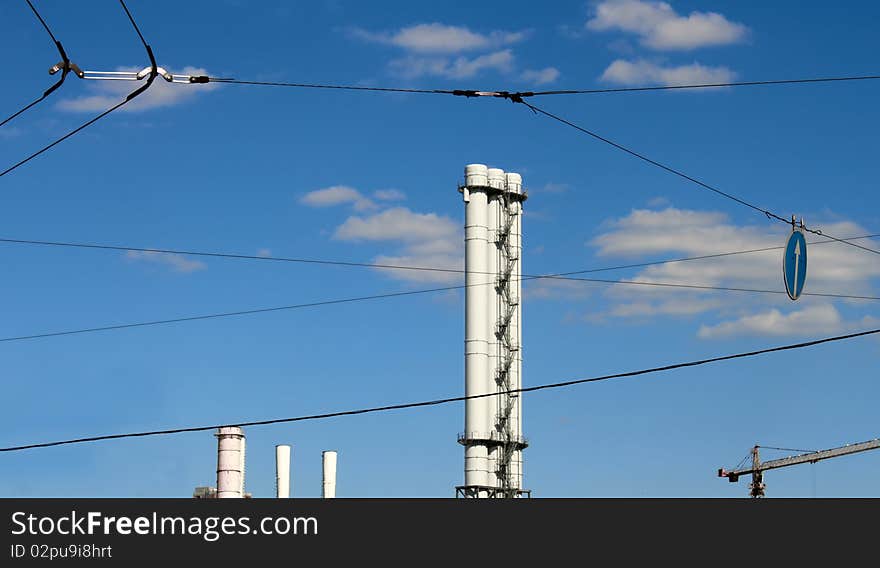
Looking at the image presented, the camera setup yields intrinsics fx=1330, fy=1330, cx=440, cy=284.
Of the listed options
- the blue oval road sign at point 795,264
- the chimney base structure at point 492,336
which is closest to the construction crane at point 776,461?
the chimney base structure at point 492,336

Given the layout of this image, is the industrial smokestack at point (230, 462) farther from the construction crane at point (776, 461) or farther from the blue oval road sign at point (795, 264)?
the construction crane at point (776, 461)

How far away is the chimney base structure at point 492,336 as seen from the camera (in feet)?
215

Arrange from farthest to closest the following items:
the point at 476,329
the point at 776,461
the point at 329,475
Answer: the point at 776,461
the point at 329,475
the point at 476,329

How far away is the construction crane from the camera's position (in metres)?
110

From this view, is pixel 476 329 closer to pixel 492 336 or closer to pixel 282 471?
pixel 492 336

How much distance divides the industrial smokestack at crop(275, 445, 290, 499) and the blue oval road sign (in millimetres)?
42575

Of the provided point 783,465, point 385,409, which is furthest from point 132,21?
point 783,465

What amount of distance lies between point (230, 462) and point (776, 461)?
88652mm

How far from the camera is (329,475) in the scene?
7019cm

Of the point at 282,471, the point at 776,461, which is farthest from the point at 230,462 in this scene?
the point at 776,461

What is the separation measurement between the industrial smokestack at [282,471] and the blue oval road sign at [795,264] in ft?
140

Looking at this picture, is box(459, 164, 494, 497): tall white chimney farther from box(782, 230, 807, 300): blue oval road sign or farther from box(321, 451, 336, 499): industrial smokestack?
box(782, 230, 807, 300): blue oval road sign
